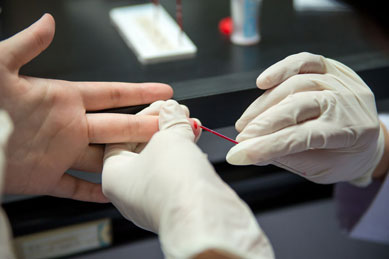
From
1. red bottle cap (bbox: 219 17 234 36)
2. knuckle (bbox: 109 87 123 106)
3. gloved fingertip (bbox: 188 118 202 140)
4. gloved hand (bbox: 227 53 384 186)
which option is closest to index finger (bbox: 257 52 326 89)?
gloved hand (bbox: 227 53 384 186)

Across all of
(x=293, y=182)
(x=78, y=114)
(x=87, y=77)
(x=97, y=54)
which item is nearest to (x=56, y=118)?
(x=78, y=114)

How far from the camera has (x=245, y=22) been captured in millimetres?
1233

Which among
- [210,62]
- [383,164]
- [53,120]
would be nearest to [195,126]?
[53,120]

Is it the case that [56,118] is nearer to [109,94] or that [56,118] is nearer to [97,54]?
[109,94]

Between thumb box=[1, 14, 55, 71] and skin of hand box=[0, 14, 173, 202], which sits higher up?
thumb box=[1, 14, 55, 71]

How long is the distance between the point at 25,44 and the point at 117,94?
7.2 inches

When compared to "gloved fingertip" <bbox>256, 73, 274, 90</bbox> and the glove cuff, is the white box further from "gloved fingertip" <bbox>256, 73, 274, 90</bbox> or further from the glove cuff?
the glove cuff

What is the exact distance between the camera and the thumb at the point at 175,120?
2.26 ft

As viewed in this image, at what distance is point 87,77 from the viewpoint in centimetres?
101

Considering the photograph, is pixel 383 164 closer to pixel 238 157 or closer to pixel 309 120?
pixel 309 120

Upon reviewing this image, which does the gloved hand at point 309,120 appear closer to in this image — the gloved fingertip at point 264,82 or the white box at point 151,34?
the gloved fingertip at point 264,82

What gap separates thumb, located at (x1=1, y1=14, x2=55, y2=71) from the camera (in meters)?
0.70

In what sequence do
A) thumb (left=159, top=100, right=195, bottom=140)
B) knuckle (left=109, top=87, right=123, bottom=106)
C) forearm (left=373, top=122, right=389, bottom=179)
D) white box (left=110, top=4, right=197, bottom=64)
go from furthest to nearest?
white box (left=110, top=4, right=197, bottom=64) → forearm (left=373, top=122, right=389, bottom=179) → knuckle (left=109, top=87, right=123, bottom=106) → thumb (left=159, top=100, right=195, bottom=140)

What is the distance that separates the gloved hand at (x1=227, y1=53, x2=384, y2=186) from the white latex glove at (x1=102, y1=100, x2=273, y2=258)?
13cm
